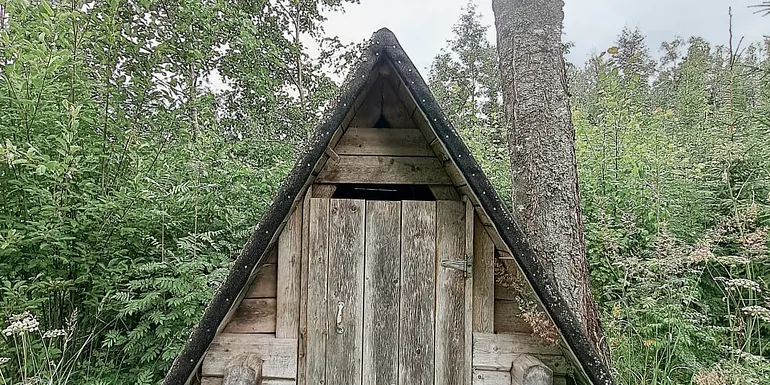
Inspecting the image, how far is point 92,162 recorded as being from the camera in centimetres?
328

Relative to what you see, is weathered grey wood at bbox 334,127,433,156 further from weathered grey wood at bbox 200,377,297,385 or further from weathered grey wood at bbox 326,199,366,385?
weathered grey wood at bbox 200,377,297,385

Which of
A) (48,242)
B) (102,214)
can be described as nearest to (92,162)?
(102,214)

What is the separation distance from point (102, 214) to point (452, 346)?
3.15 m

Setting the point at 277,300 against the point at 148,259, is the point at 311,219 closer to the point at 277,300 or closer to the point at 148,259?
the point at 277,300

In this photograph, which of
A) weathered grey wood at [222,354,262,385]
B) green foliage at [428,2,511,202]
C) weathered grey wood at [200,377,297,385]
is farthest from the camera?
green foliage at [428,2,511,202]

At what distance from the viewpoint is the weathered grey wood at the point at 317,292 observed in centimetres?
160

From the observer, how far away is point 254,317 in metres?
1.59

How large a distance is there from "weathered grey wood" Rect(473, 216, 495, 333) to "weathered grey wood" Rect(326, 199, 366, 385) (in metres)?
0.46

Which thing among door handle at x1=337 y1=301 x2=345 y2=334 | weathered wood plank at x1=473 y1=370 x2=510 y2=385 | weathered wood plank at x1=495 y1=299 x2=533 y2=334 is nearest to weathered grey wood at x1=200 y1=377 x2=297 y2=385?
door handle at x1=337 y1=301 x2=345 y2=334

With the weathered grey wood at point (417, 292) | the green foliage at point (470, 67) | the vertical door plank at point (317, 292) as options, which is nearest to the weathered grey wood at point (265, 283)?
the vertical door plank at point (317, 292)

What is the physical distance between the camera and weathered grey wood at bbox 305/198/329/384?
1604 mm

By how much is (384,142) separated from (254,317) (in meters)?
0.88

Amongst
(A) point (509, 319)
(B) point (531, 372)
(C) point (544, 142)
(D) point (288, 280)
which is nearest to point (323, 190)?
(D) point (288, 280)

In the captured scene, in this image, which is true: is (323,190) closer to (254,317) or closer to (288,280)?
(288,280)
